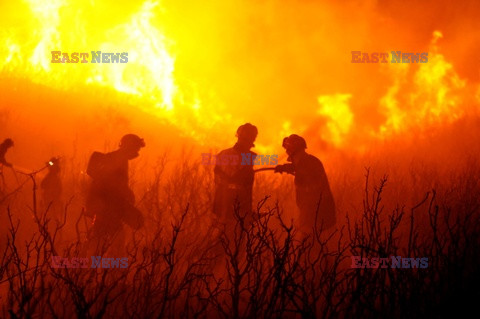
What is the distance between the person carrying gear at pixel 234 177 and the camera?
5797mm

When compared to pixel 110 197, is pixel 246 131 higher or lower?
higher

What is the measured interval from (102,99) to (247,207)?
14.5m

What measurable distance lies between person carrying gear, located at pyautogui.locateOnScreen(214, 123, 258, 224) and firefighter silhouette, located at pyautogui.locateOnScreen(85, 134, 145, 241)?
46.7 inches

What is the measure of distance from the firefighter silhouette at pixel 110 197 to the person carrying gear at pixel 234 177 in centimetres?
118

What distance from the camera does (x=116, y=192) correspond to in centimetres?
547

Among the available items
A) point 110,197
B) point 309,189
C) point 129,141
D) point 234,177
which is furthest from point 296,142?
point 110,197

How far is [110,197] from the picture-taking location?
17.7 feet

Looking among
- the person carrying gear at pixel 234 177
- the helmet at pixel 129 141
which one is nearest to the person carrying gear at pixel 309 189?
the person carrying gear at pixel 234 177

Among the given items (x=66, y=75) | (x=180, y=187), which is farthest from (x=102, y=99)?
(x=180, y=187)

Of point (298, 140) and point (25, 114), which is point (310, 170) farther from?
point (25, 114)

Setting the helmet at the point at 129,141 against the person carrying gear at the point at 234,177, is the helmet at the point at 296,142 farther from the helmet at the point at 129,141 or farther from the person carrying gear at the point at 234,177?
the helmet at the point at 129,141

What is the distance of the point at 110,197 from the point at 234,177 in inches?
68.3

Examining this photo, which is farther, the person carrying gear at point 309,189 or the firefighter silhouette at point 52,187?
the firefighter silhouette at point 52,187

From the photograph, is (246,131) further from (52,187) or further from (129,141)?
(52,187)
